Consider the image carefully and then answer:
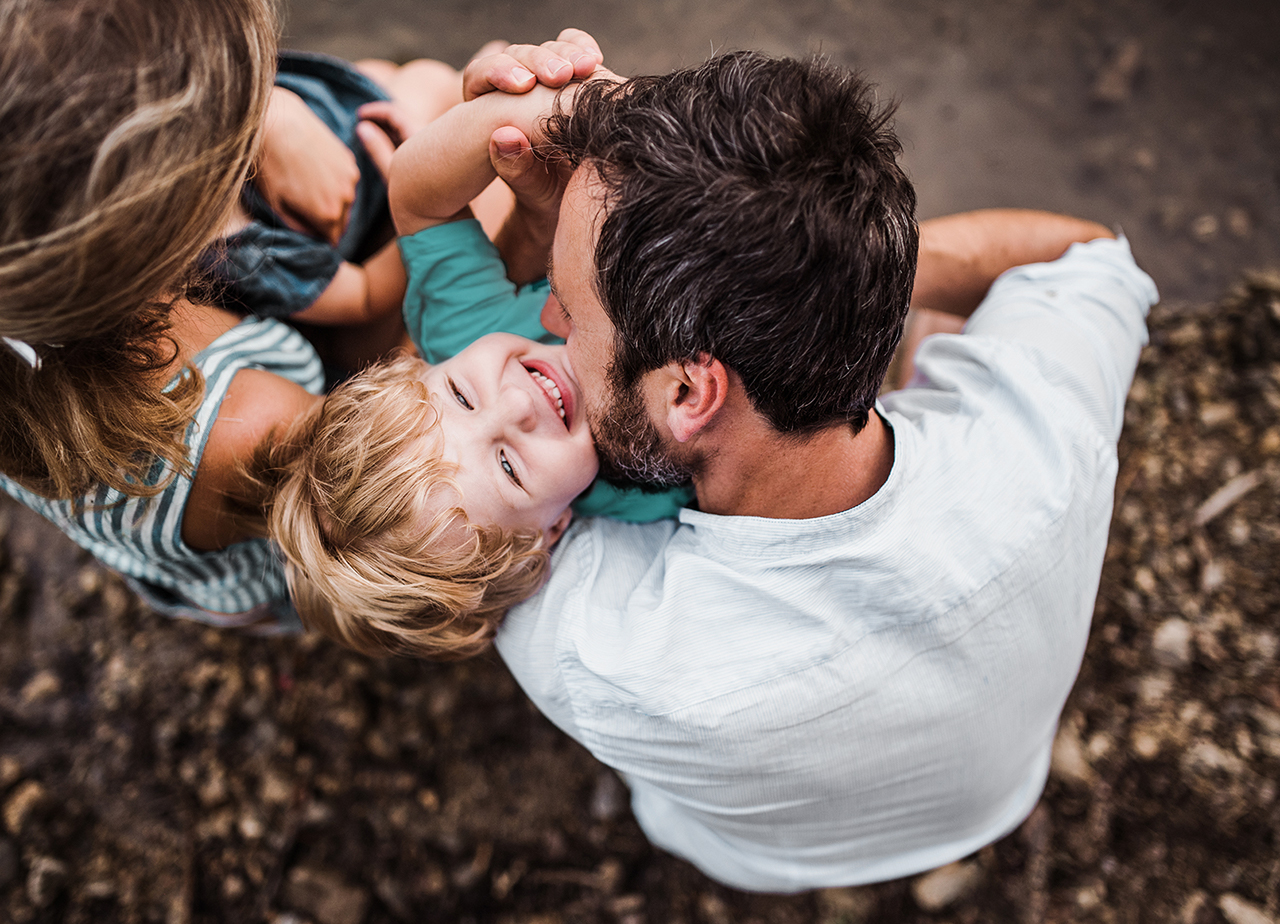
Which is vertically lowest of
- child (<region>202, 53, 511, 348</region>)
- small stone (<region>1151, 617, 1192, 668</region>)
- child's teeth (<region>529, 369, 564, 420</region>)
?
small stone (<region>1151, 617, 1192, 668</region>)

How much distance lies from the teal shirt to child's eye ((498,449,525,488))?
0.30m

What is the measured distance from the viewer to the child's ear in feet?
6.02

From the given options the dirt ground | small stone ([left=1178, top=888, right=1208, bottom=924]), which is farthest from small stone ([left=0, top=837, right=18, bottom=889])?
small stone ([left=1178, top=888, right=1208, bottom=924])

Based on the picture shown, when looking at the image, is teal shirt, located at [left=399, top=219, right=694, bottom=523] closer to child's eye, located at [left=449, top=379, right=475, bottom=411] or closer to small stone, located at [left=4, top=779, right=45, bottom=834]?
child's eye, located at [left=449, top=379, right=475, bottom=411]

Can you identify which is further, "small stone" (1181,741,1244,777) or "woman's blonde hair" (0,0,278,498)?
"small stone" (1181,741,1244,777)

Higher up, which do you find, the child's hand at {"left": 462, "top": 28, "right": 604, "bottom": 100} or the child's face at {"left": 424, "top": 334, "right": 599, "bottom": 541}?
the child's hand at {"left": 462, "top": 28, "right": 604, "bottom": 100}

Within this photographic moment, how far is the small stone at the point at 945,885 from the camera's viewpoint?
93.2 inches

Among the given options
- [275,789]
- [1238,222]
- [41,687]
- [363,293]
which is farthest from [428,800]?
[1238,222]

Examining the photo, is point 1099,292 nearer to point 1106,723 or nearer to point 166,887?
point 1106,723

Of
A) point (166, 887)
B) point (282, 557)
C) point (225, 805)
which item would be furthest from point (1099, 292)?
point (166, 887)

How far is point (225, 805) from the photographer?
237 centimetres

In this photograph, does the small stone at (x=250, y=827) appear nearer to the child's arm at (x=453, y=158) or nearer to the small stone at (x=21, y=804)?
the small stone at (x=21, y=804)

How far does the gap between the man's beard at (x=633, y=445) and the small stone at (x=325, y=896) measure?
166 cm

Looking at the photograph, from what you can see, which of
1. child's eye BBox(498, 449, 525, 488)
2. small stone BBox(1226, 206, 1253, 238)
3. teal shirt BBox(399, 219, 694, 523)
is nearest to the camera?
child's eye BBox(498, 449, 525, 488)
